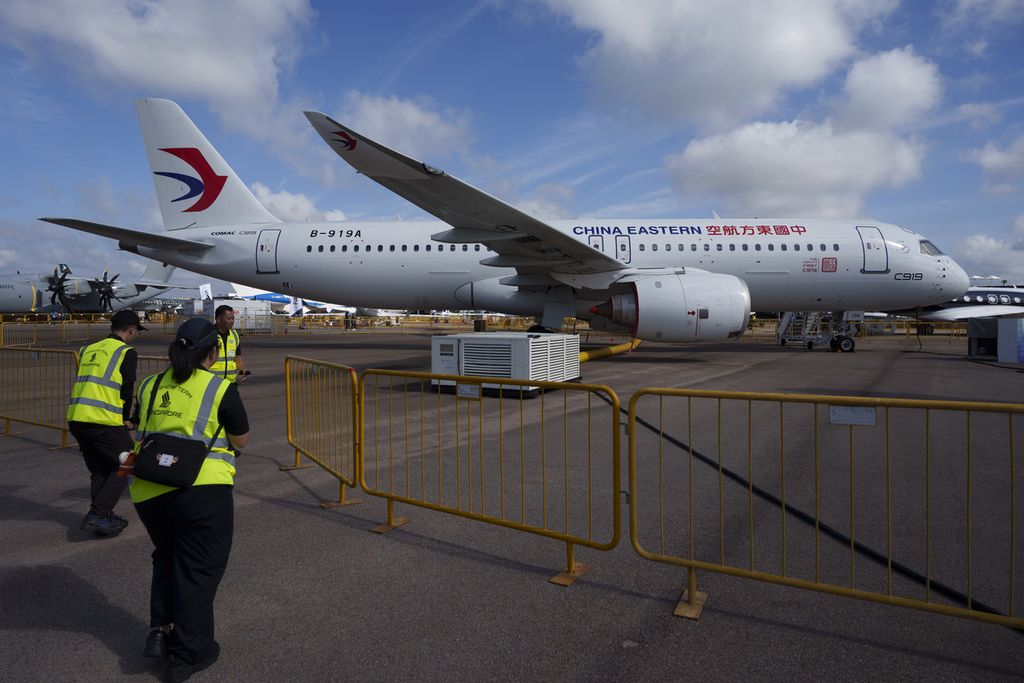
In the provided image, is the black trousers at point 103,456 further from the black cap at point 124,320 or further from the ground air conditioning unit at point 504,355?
the ground air conditioning unit at point 504,355

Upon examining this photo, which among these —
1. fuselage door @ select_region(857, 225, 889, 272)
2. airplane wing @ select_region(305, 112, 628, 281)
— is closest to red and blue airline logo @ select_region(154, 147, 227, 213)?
airplane wing @ select_region(305, 112, 628, 281)

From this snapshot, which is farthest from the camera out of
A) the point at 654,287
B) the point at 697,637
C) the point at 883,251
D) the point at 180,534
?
the point at 883,251

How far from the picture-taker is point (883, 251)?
15625 mm

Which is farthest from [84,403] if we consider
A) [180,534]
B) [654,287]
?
[654,287]

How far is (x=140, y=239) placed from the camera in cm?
1577

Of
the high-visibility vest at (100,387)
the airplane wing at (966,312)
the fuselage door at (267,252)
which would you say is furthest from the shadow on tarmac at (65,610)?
the airplane wing at (966,312)

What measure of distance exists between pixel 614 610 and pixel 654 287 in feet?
31.0

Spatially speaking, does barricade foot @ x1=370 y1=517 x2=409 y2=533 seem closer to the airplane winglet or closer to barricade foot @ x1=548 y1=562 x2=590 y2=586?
barricade foot @ x1=548 y1=562 x2=590 y2=586

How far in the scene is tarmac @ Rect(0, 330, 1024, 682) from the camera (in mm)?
2484

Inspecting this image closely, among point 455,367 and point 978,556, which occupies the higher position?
point 455,367

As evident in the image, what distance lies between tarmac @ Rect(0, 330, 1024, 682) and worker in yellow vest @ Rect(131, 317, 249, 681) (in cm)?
17

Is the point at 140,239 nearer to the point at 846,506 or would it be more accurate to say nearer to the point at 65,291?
the point at 846,506

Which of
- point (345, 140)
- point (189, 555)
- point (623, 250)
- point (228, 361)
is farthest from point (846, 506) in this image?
point (623, 250)

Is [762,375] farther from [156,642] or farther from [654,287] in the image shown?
[156,642]
